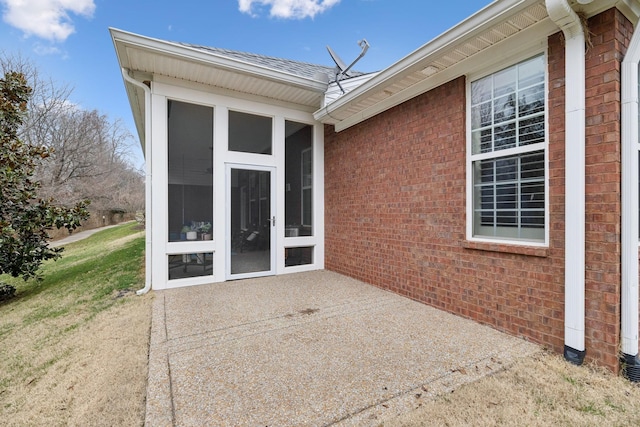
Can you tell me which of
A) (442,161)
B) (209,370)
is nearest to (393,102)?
(442,161)

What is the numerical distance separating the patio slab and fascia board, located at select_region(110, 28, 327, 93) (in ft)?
11.8

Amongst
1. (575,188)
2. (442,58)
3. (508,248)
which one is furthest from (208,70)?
(575,188)

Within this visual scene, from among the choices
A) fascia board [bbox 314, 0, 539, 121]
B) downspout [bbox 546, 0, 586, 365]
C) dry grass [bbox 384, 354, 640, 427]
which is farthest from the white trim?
downspout [bbox 546, 0, 586, 365]

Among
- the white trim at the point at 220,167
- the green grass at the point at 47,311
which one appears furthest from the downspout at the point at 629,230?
the green grass at the point at 47,311

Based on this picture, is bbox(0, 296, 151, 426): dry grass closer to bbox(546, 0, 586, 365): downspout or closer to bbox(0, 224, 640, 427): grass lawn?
bbox(0, 224, 640, 427): grass lawn

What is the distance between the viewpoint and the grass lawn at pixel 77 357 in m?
2.09

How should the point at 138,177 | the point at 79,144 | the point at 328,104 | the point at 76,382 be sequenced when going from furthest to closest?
the point at 138,177 → the point at 79,144 → the point at 328,104 → the point at 76,382

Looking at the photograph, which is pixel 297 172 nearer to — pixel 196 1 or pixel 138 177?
pixel 196 1

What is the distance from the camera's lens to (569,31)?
260cm

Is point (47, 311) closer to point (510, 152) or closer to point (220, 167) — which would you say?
point (220, 167)

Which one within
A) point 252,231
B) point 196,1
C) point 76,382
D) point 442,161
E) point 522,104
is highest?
point 196,1

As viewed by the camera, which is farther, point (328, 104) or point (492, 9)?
point (328, 104)

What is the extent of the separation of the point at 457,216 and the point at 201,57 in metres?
4.31

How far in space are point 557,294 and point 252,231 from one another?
15.4 feet
